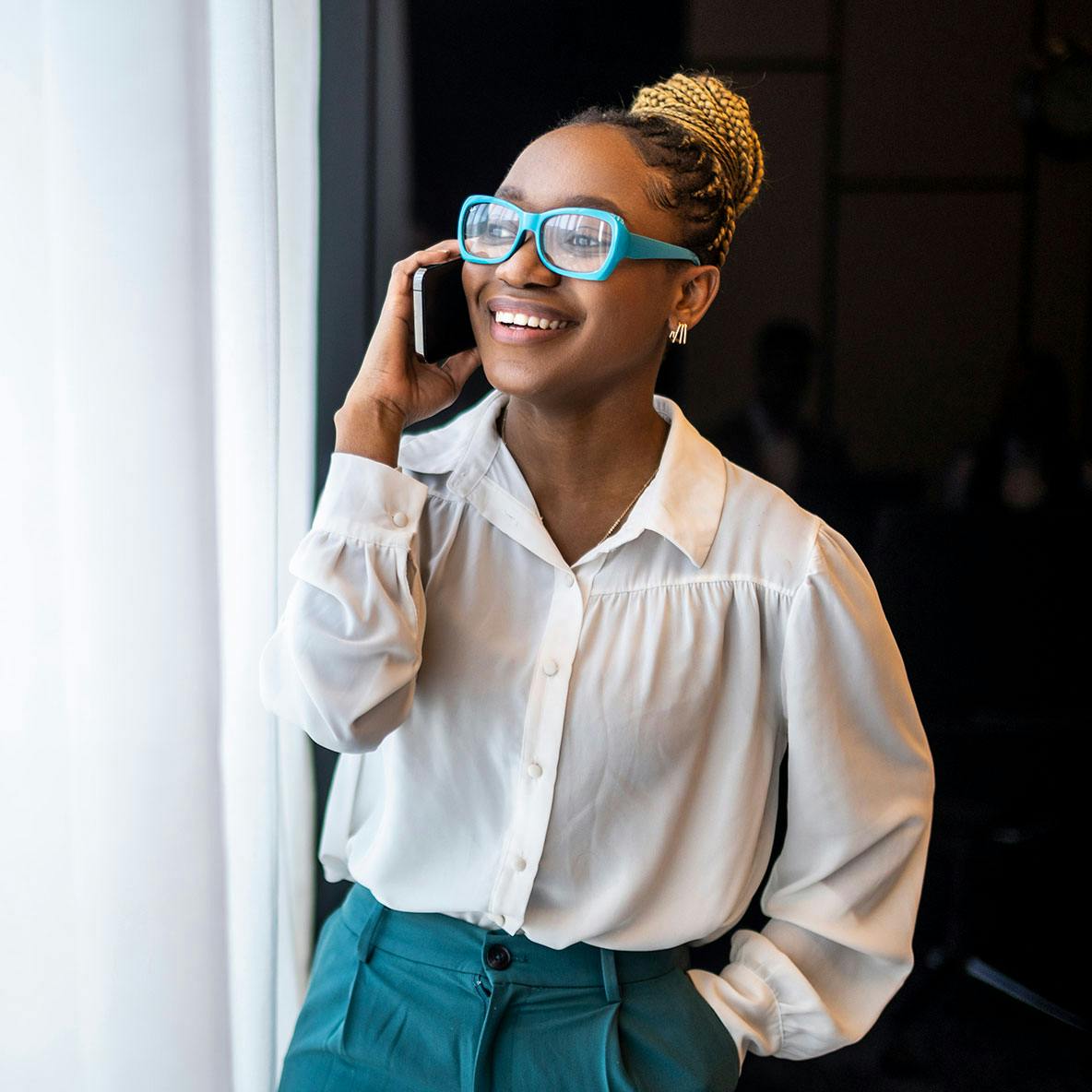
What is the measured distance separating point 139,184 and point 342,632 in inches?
18.1

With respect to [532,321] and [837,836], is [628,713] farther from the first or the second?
[532,321]

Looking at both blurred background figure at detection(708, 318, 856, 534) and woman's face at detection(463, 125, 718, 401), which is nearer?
woman's face at detection(463, 125, 718, 401)

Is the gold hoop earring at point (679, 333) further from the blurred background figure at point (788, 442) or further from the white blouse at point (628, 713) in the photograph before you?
the blurred background figure at point (788, 442)

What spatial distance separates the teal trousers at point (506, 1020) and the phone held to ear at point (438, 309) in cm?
55

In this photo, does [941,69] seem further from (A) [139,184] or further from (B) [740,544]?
(A) [139,184]

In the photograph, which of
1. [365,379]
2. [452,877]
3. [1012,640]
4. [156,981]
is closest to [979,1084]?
[1012,640]

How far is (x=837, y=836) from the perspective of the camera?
1.12 metres

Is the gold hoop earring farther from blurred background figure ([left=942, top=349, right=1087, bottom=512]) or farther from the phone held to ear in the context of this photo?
blurred background figure ([left=942, top=349, right=1087, bottom=512])

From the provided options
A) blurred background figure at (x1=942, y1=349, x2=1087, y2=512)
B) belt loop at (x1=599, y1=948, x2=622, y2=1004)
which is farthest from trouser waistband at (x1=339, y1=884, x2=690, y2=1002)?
blurred background figure at (x1=942, y1=349, x2=1087, y2=512)

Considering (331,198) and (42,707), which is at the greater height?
(331,198)

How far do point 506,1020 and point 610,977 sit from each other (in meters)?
0.10

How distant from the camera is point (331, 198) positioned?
1.69m

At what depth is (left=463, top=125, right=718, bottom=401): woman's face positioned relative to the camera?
0.99 metres

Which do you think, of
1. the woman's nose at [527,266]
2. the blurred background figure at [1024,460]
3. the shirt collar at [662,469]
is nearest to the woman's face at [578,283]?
the woman's nose at [527,266]
